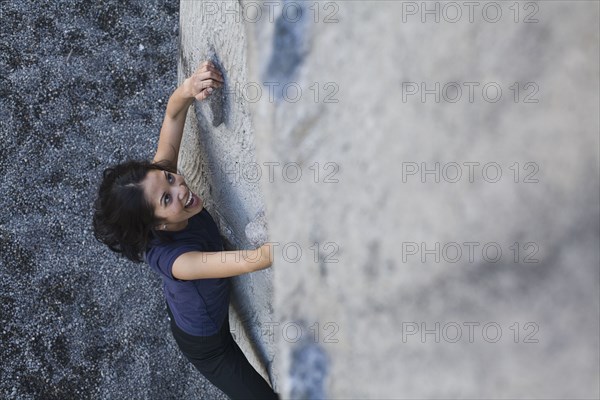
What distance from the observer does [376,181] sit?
2.02 feet

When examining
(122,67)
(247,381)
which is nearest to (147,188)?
(247,381)

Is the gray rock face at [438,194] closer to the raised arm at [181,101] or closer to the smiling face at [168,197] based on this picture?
the raised arm at [181,101]

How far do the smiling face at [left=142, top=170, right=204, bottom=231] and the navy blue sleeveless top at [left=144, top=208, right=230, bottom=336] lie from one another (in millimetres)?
55

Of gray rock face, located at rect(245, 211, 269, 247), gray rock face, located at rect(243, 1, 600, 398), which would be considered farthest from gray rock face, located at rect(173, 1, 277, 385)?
gray rock face, located at rect(243, 1, 600, 398)

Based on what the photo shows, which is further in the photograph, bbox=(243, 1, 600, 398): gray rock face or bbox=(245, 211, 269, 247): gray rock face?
bbox=(245, 211, 269, 247): gray rock face

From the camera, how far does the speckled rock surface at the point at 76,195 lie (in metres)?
2.02

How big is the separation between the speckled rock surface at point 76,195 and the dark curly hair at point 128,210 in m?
0.72

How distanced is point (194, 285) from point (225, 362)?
0.83 ft

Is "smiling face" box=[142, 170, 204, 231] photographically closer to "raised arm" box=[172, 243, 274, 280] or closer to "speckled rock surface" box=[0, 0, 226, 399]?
"raised arm" box=[172, 243, 274, 280]

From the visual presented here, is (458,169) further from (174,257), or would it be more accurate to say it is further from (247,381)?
(247,381)

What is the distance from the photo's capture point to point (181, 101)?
1349mm

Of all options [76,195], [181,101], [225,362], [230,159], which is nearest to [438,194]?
[230,159]

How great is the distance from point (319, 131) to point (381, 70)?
3.2 inches

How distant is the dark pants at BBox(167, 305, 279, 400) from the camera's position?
4.96ft
